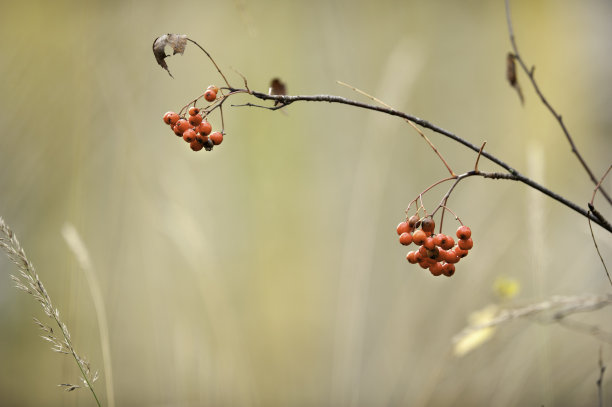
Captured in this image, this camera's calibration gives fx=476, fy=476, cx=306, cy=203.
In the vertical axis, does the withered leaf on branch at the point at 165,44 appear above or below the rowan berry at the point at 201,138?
above

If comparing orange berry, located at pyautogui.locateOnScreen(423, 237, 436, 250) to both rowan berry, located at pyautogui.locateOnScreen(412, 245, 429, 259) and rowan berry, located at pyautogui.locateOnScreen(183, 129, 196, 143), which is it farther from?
rowan berry, located at pyautogui.locateOnScreen(183, 129, 196, 143)

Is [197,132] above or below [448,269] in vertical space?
above

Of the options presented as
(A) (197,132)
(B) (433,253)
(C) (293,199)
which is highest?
(C) (293,199)

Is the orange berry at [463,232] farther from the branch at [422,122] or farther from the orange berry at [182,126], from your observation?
the orange berry at [182,126]

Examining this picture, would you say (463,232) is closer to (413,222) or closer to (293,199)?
(413,222)

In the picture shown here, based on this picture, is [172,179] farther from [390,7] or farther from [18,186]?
[390,7]

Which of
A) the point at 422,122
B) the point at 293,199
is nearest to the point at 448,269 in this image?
the point at 422,122

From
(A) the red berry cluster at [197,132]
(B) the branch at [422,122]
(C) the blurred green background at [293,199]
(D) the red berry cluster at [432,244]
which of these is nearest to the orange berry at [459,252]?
(D) the red berry cluster at [432,244]
